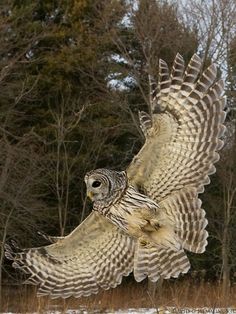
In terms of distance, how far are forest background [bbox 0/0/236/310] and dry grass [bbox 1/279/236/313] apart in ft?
4.62

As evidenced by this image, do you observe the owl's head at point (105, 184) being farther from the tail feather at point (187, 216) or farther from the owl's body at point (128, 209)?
the tail feather at point (187, 216)

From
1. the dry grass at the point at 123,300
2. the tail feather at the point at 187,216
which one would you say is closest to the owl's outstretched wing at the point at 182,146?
the tail feather at the point at 187,216

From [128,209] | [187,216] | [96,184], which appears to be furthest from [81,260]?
[187,216]

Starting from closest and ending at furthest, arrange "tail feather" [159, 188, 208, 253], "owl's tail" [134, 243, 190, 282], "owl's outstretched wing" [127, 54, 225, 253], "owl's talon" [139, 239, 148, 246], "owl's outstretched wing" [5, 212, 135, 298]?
"owl's outstretched wing" [127, 54, 225, 253] → "tail feather" [159, 188, 208, 253] → "owl's tail" [134, 243, 190, 282] → "owl's talon" [139, 239, 148, 246] → "owl's outstretched wing" [5, 212, 135, 298]

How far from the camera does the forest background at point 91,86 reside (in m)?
20.7

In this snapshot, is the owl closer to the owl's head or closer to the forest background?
the owl's head

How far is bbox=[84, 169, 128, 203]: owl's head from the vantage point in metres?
6.27

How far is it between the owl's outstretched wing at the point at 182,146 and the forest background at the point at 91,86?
1293 cm

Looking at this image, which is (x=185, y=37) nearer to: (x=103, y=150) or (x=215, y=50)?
(x=215, y=50)

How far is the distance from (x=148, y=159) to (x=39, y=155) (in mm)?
13617

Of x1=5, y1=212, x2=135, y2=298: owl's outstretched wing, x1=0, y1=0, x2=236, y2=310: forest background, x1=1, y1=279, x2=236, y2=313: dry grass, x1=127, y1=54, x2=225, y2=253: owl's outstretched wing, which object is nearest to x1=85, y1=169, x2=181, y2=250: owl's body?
x1=127, y1=54, x2=225, y2=253: owl's outstretched wing

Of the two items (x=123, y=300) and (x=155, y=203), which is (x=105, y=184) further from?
(x=123, y=300)

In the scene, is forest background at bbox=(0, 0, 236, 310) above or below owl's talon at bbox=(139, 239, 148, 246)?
above

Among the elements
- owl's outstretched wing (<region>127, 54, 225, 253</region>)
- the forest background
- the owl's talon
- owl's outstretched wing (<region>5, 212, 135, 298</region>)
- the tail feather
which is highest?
the forest background
